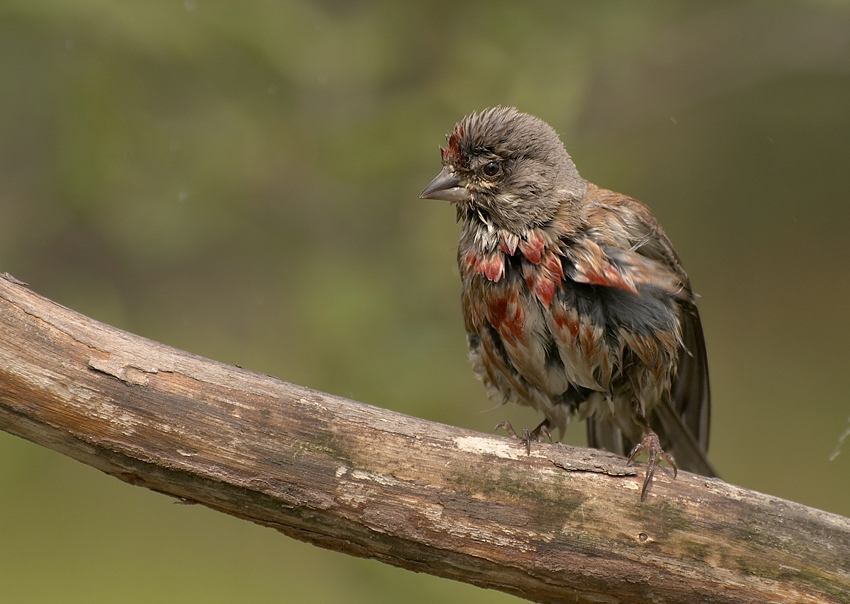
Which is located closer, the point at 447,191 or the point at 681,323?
the point at 447,191

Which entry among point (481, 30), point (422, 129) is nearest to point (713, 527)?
point (422, 129)

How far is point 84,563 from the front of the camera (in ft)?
17.8

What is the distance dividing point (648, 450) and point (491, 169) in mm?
1243

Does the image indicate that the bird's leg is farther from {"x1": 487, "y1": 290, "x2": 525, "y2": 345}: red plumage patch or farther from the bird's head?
the bird's head

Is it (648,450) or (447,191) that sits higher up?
(447,191)

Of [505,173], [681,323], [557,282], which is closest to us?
[557,282]

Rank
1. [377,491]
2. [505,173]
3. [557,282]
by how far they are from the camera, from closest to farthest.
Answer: [377,491]
[557,282]
[505,173]

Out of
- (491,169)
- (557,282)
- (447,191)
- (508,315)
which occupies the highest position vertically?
(491,169)

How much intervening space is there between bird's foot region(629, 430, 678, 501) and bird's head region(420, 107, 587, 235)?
922 mm

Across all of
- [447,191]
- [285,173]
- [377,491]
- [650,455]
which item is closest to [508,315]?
[447,191]

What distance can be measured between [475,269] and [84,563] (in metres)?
3.77

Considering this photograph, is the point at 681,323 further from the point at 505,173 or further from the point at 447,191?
the point at 447,191

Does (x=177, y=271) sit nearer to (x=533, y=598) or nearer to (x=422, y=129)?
(x=422, y=129)

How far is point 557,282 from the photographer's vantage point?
3.03 m
